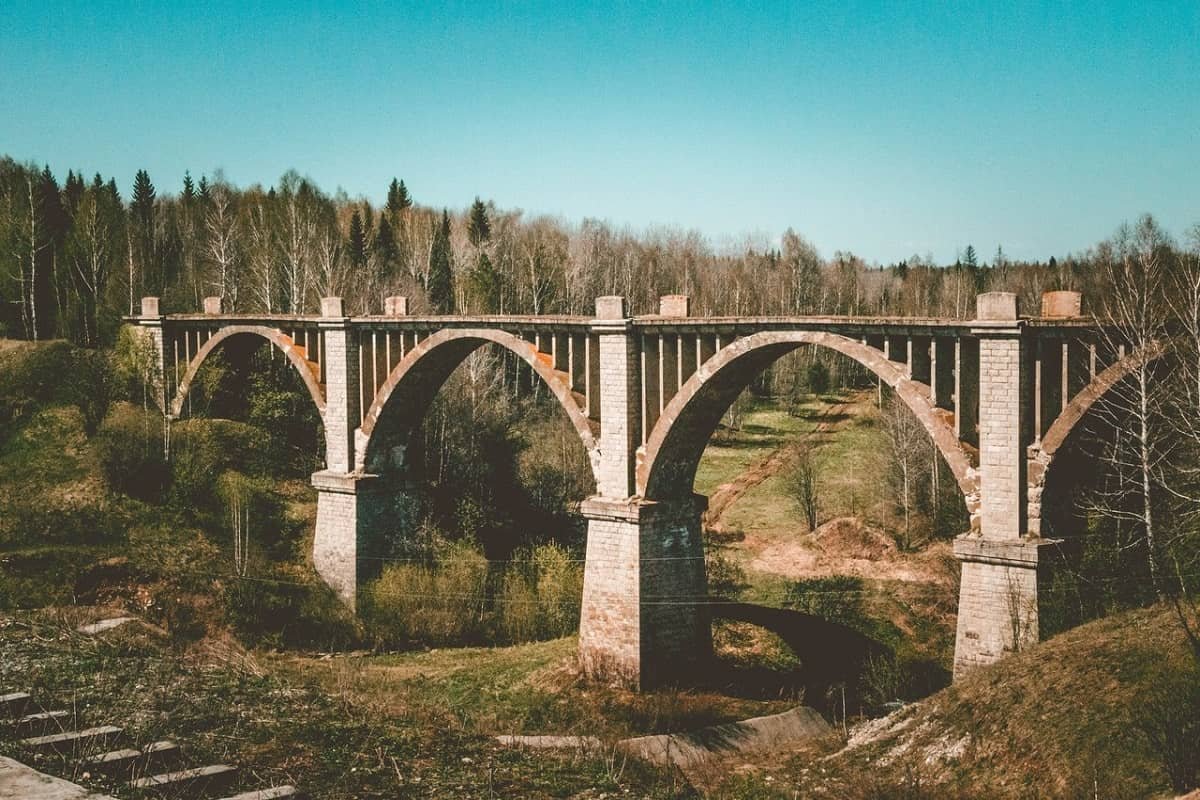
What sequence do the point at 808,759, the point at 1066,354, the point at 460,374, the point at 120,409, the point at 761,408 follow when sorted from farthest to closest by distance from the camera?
1. the point at 761,408
2. the point at 460,374
3. the point at 120,409
4. the point at 1066,354
5. the point at 808,759

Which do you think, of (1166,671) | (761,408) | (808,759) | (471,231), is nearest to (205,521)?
(808,759)

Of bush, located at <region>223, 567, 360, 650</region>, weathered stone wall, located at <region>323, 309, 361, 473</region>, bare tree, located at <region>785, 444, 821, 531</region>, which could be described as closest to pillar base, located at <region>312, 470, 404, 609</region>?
bush, located at <region>223, 567, 360, 650</region>

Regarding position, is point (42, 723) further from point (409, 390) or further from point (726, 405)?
point (409, 390)

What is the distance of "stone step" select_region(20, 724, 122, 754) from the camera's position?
480 inches

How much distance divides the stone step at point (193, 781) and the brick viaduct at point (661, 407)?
1335cm

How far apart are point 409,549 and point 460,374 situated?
47.0ft

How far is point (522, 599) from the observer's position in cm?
3219

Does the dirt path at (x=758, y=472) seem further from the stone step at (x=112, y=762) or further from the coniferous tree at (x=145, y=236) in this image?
the stone step at (x=112, y=762)

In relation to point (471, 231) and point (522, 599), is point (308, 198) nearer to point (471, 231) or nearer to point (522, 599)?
point (471, 231)

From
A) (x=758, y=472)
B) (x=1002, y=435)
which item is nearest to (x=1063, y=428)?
(x=1002, y=435)

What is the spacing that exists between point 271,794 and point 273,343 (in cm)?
2875

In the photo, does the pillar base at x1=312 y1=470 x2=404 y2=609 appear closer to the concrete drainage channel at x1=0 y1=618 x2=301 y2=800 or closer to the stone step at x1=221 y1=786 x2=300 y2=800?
the concrete drainage channel at x1=0 y1=618 x2=301 y2=800

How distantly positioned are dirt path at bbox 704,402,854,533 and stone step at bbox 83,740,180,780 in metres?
32.3

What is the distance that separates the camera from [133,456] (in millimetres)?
36156
